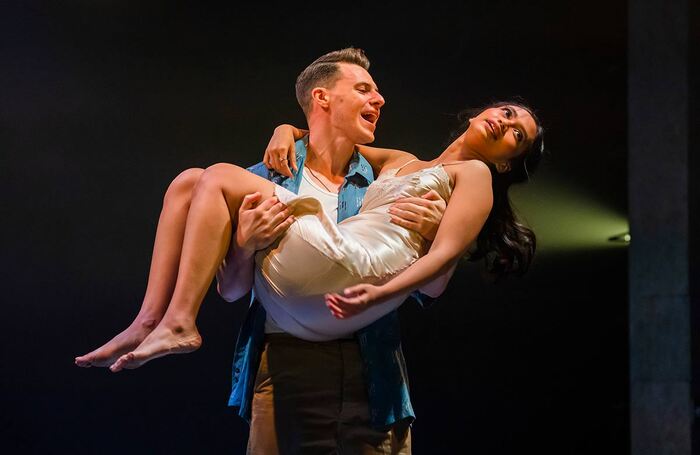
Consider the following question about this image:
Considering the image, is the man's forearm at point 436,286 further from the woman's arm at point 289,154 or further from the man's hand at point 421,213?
the woman's arm at point 289,154

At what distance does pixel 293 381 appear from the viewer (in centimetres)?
248

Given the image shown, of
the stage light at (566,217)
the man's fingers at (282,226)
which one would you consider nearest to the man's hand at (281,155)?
the man's fingers at (282,226)

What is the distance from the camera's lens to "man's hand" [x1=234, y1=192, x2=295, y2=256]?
7.49 feet

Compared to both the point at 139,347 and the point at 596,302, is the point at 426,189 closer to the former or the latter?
the point at 139,347

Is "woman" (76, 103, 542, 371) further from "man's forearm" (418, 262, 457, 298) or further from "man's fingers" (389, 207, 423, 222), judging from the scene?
"man's forearm" (418, 262, 457, 298)

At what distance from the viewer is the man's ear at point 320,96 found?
108 inches

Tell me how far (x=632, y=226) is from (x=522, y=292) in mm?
509

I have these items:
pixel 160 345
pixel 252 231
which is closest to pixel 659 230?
pixel 252 231

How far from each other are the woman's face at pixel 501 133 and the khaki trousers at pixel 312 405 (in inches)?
25.4

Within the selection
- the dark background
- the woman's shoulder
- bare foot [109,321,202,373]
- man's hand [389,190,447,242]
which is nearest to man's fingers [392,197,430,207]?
man's hand [389,190,447,242]

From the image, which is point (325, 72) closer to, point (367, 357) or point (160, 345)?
point (367, 357)

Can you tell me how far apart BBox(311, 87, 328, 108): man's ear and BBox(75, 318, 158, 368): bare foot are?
2.59ft

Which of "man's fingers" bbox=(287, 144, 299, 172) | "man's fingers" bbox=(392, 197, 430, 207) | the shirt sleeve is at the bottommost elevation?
the shirt sleeve

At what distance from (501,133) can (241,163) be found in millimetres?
1259
